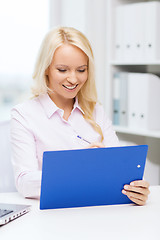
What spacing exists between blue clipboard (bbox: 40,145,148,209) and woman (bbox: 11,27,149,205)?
0.98 feet

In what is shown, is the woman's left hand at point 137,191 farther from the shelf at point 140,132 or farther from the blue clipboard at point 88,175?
the shelf at point 140,132

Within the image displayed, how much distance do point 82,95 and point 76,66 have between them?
240 mm

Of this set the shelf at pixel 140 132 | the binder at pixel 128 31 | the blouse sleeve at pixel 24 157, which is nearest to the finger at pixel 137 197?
the blouse sleeve at pixel 24 157

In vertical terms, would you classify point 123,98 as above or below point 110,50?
below

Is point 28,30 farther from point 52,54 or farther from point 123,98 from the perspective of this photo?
point 52,54

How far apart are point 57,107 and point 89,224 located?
28.2 inches

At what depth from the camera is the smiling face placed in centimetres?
168

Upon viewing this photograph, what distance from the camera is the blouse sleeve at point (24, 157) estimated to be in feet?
4.81

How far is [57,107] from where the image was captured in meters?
1.78

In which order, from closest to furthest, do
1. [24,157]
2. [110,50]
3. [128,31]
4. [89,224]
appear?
[89,224], [24,157], [128,31], [110,50]

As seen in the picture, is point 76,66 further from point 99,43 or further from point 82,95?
point 99,43

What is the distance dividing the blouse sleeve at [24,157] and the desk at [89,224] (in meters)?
0.09

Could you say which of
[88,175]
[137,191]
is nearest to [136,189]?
[137,191]

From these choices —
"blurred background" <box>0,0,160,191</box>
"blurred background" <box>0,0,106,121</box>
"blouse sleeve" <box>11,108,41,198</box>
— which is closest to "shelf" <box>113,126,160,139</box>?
Result: "blurred background" <box>0,0,160,191</box>
